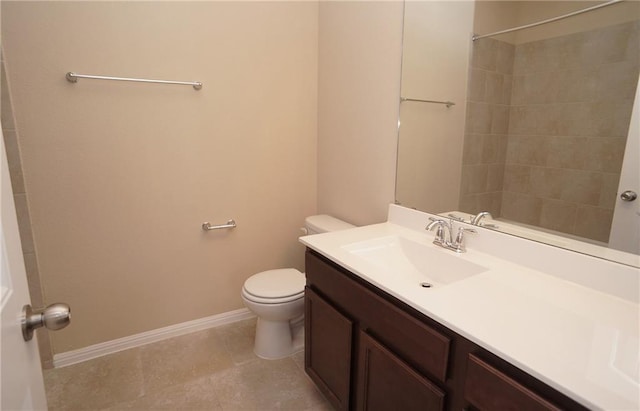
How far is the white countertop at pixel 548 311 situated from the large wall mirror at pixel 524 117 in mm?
82

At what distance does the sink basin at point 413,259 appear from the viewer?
4.43 feet

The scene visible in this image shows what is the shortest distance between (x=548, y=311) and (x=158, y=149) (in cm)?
197

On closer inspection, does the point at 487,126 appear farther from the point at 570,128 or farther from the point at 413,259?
the point at 413,259

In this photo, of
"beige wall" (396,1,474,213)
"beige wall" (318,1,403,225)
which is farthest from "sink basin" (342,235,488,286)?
"beige wall" (318,1,403,225)

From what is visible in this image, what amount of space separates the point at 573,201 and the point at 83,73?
7.37ft

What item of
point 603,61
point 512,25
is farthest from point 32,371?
point 512,25

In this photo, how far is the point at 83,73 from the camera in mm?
1744

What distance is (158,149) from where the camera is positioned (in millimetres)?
1984

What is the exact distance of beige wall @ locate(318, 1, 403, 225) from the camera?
1813 mm

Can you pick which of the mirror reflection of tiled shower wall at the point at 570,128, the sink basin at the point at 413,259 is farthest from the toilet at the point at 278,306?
the mirror reflection of tiled shower wall at the point at 570,128

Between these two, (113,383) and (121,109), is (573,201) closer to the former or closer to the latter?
(121,109)

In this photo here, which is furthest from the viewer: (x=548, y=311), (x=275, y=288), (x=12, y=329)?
(x=275, y=288)

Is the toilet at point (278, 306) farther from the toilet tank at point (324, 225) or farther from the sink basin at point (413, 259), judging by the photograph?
the sink basin at point (413, 259)

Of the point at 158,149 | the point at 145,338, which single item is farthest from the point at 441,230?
the point at 145,338
